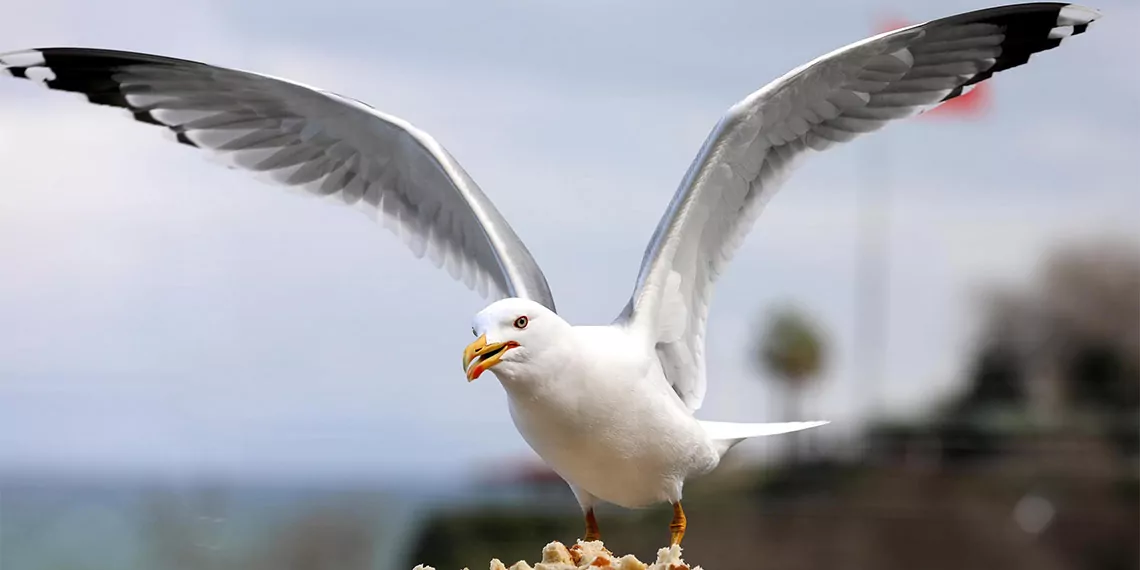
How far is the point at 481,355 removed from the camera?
165 centimetres

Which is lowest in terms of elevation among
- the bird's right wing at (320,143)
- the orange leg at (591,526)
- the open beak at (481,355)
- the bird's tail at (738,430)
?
the orange leg at (591,526)

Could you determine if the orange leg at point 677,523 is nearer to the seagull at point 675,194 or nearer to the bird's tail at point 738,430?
the seagull at point 675,194

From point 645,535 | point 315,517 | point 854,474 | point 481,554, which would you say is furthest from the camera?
point 854,474

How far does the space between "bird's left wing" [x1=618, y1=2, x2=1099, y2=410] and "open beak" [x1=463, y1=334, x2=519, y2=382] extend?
311mm

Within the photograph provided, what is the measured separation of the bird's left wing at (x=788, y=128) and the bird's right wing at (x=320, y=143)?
195 millimetres

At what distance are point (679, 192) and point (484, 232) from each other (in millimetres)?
308

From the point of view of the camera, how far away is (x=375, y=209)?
2.17 meters

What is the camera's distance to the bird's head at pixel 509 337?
1647mm

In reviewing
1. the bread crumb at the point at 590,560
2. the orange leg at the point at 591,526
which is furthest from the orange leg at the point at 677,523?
the bread crumb at the point at 590,560

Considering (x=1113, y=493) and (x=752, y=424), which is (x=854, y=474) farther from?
(x=752, y=424)

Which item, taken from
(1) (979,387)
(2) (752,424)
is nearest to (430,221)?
(2) (752,424)

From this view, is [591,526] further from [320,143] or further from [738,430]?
[320,143]

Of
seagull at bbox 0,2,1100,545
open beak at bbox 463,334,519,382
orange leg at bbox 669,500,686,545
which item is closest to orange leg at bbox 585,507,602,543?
seagull at bbox 0,2,1100,545

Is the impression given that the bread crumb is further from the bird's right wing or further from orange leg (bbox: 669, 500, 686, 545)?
the bird's right wing
